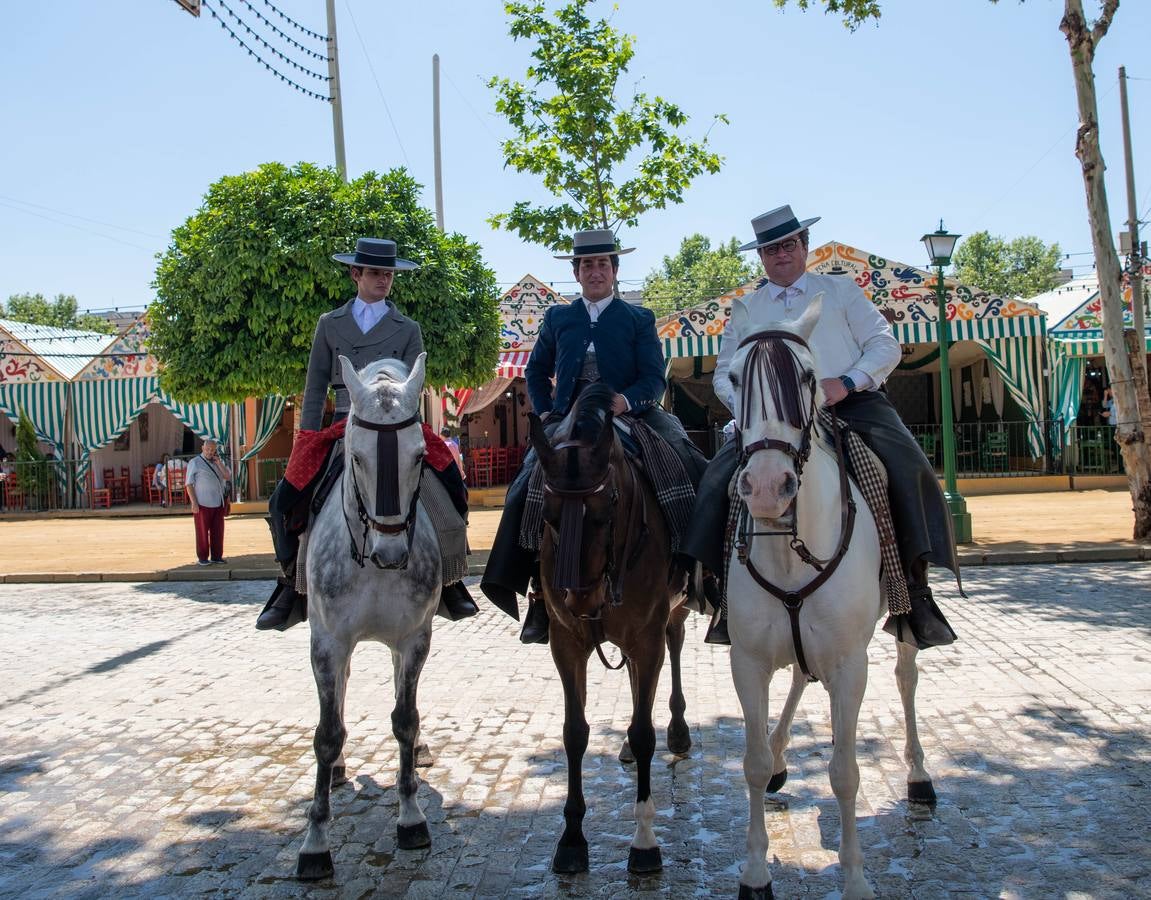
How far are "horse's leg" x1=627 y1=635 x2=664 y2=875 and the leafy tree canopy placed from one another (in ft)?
246

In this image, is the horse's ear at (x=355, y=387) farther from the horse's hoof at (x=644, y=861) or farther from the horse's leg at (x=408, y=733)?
the horse's hoof at (x=644, y=861)

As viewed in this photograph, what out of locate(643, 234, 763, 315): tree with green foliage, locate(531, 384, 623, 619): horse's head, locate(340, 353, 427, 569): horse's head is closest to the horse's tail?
locate(531, 384, 623, 619): horse's head

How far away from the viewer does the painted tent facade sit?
81.3ft

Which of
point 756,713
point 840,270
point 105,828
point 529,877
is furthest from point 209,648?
point 840,270

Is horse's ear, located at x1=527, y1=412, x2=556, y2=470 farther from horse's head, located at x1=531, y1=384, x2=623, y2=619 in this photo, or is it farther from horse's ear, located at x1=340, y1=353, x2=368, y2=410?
horse's ear, located at x1=340, y1=353, x2=368, y2=410

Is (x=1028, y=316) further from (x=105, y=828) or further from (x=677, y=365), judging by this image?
(x=105, y=828)

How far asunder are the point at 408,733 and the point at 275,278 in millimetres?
13710

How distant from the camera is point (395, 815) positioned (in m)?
5.31

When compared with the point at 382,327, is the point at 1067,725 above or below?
below

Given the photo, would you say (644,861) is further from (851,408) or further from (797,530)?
(851,408)

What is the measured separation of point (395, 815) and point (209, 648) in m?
5.38

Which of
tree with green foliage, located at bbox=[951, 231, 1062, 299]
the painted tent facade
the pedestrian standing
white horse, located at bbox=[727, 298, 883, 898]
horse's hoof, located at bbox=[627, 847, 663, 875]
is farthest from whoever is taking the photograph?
tree with green foliage, located at bbox=[951, 231, 1062, 299]

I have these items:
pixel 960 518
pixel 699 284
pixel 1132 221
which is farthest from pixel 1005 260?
pixel 960 518

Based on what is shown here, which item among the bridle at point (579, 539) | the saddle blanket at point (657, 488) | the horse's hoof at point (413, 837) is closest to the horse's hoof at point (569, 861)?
the horse's hoof at point (413, 837)
